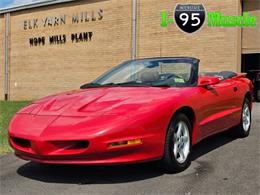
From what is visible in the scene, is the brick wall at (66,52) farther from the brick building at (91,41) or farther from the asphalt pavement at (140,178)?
the asphalt pavement at (140,178)

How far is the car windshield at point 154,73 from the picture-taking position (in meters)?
5.67

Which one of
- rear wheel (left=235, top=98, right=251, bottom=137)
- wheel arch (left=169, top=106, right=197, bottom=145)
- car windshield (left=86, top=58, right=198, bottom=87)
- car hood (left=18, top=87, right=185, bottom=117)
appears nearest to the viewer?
car hood (left=18, top=87, right=185, bottom=117)

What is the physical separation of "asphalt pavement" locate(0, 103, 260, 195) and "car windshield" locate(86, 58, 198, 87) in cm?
109

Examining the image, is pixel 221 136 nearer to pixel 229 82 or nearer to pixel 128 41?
pixel 229 82

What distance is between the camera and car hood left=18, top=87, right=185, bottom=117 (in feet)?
15.3

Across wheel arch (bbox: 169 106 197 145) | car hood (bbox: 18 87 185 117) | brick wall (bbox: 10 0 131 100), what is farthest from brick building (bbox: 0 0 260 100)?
car hood (bbox: 18 87 185 117)

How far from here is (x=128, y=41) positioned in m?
18.8

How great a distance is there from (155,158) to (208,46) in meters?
12.3

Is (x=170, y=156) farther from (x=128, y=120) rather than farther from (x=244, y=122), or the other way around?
(x=244, y=122)

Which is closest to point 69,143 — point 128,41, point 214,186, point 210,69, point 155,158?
point 155,158

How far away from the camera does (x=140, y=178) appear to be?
15.7 ft

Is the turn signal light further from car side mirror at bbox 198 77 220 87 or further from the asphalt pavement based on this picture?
car side mirror at bbox 198 77 220 87

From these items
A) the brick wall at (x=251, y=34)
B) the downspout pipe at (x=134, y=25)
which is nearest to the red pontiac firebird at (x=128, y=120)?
the brick wall at (x=251, y=34)

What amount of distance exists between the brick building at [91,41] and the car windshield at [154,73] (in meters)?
10.2
